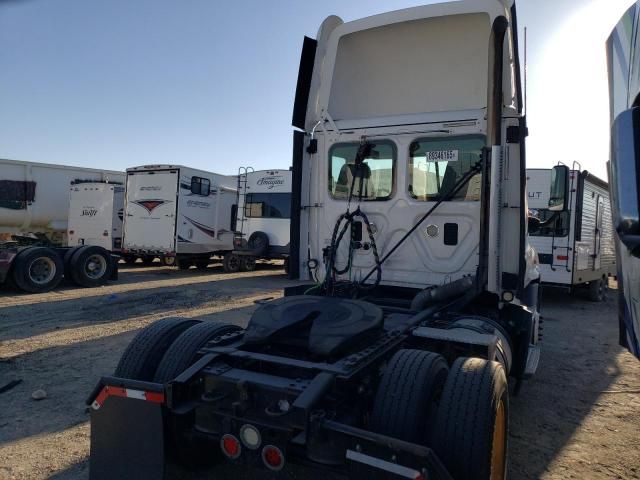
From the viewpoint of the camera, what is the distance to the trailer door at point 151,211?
16.1m

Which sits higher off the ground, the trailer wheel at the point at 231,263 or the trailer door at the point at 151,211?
the trailer door at the point at 151,211

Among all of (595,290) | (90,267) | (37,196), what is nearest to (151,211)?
(90,267)

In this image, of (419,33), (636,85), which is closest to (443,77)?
(419,33)

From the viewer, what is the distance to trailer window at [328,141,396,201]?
5043mm

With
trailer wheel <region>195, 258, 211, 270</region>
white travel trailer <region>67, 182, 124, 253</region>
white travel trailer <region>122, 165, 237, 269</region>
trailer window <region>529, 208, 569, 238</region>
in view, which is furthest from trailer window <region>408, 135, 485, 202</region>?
white travel trailer <region>67, 182, 124, 253</region>

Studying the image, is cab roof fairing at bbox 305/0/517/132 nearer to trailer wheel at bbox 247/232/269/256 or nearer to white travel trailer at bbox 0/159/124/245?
trailer wheel at bbox 247/232/269/256

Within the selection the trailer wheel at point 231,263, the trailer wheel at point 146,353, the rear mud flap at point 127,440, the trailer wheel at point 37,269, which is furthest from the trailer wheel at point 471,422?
the trailer wheel at point 231,263

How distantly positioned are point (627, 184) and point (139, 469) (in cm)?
286

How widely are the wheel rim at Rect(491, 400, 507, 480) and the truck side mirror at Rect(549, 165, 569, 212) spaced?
2.58 m

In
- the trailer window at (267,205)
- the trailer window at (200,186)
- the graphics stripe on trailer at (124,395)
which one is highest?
the trailer window at (200,186)

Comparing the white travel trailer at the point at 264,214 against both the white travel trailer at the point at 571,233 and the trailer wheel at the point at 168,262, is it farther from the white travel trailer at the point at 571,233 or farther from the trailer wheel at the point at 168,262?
the white travel trailer at the point at 571,233

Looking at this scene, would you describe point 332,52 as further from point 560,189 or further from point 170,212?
point 170,212

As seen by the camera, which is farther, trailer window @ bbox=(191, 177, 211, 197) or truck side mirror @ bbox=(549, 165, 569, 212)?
trailer window @ bbox=(191, 177, 211, 197)

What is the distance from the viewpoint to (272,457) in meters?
2.46
